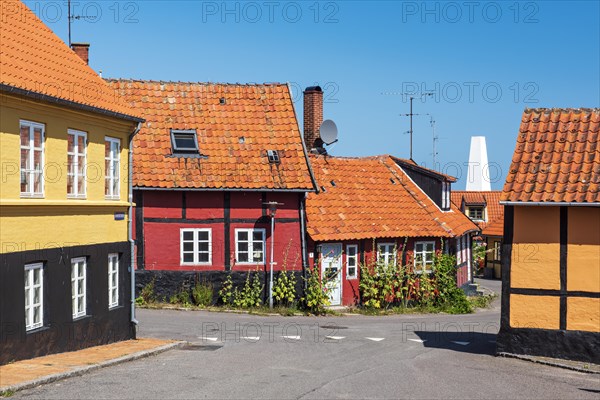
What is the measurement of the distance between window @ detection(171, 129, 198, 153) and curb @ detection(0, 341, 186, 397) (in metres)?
9.72

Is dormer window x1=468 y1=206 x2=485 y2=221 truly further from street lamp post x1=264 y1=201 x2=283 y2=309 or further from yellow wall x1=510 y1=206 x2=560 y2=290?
yellow wall x1=510 y1=206 x2=560 y2=290

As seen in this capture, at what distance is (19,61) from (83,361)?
225 inches

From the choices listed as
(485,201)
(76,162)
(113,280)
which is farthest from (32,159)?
(485,201)

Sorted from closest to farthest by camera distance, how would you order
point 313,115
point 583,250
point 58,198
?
point 58,198 → point 583,250 → point 313,115

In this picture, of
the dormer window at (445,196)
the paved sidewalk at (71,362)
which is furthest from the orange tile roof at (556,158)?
the dormer window at (445,196)

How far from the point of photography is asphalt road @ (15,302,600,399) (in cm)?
1313

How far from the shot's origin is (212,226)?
26719mm

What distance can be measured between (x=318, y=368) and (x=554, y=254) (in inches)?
211

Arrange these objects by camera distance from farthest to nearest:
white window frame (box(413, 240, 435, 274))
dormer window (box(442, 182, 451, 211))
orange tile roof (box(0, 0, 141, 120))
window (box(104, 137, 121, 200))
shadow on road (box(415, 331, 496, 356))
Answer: dormer window (box(442, 182, 451, 211)), white window frame (box(413, 240, 435, 274)), shadow on road (box(415, 331, 496, 356)), window (box(104, 137, 121, 200)), orange tile roof (box(0, 0, 141, 120))

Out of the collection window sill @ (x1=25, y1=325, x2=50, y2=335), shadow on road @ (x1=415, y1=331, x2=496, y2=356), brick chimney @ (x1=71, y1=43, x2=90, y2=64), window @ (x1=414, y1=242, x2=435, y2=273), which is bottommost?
shadow on road @ (x1=415, y1=331, x2=496, y2=356)

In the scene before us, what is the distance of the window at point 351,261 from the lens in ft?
95.1

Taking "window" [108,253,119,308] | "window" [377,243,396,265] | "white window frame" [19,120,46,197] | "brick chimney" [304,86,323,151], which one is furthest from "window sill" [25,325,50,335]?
"brick chimney" [304,86,323,151]

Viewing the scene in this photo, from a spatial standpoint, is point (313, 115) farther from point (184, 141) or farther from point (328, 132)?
point (184, 141)

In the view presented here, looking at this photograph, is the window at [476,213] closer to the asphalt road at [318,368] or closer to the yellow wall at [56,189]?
the asphalt road at [318,368]
